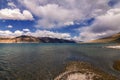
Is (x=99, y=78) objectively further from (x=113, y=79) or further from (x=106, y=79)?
(x=113, y=79)

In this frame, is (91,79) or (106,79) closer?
(91,79)

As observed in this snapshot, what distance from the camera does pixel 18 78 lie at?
25.6 meters

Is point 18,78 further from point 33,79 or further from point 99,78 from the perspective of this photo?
point 99,78

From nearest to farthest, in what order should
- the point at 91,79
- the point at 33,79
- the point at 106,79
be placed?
the point at 91,79 → the point at 106,79 → the point at 33,79

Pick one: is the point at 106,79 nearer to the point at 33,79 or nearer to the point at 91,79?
the point at 91,79

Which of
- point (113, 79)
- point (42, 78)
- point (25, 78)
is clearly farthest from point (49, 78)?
point (113, 79)

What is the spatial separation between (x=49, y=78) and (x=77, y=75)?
17.8 feet

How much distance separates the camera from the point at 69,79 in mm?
21203

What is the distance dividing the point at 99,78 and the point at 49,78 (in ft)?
27.0

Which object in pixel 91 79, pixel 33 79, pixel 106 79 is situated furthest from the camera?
pixel 33 79

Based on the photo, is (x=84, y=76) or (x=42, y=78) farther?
(x=42, y=78)

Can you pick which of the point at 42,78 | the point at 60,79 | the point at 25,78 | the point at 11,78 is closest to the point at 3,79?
the point at 11,78

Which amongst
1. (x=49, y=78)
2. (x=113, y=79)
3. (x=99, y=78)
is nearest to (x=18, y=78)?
(x=49, y=78)

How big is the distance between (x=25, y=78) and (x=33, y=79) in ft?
5.21
